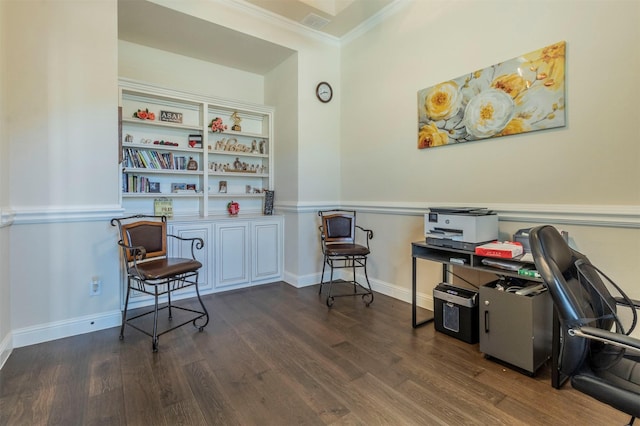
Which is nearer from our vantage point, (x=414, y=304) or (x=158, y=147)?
(x=414, y=304)

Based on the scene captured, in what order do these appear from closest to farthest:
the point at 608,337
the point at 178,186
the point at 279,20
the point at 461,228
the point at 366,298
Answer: the point at 608,337 → the point at 461,228 → the point at 366,298 → the point at 279,20 → the point at 178,186

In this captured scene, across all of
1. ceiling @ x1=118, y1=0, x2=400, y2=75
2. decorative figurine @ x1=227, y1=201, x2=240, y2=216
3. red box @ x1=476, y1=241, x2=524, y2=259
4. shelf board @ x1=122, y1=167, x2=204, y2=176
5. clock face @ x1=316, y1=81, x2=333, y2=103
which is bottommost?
red box @ x1=476, y1=241, x2=524, y2=259

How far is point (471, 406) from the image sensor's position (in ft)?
5.22

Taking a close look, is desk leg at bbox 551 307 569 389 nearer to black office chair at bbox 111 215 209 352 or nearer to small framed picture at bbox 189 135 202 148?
black office chair at bbox 111 215 209 352

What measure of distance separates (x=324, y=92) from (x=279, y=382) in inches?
123

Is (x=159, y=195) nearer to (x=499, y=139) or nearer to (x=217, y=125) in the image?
(x=217, y=125)

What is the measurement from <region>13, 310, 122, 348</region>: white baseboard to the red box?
2.82 metres

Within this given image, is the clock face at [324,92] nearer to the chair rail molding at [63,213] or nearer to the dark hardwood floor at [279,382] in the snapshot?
the chair rail molding at [63,213]

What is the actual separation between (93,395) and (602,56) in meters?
3.47

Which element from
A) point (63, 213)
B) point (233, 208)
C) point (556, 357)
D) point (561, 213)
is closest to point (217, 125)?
point (233, 208)

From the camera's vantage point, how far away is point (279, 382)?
1812 millimetres

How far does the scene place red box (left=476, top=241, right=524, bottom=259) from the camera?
6.38ft

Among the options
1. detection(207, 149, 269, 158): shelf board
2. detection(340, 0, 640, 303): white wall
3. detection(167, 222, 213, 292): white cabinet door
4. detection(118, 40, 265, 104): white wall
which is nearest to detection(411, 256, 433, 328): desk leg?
detection(340, 0, 640, 303): white wall

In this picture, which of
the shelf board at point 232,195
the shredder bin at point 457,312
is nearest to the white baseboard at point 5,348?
the shelf board at point 232,195
